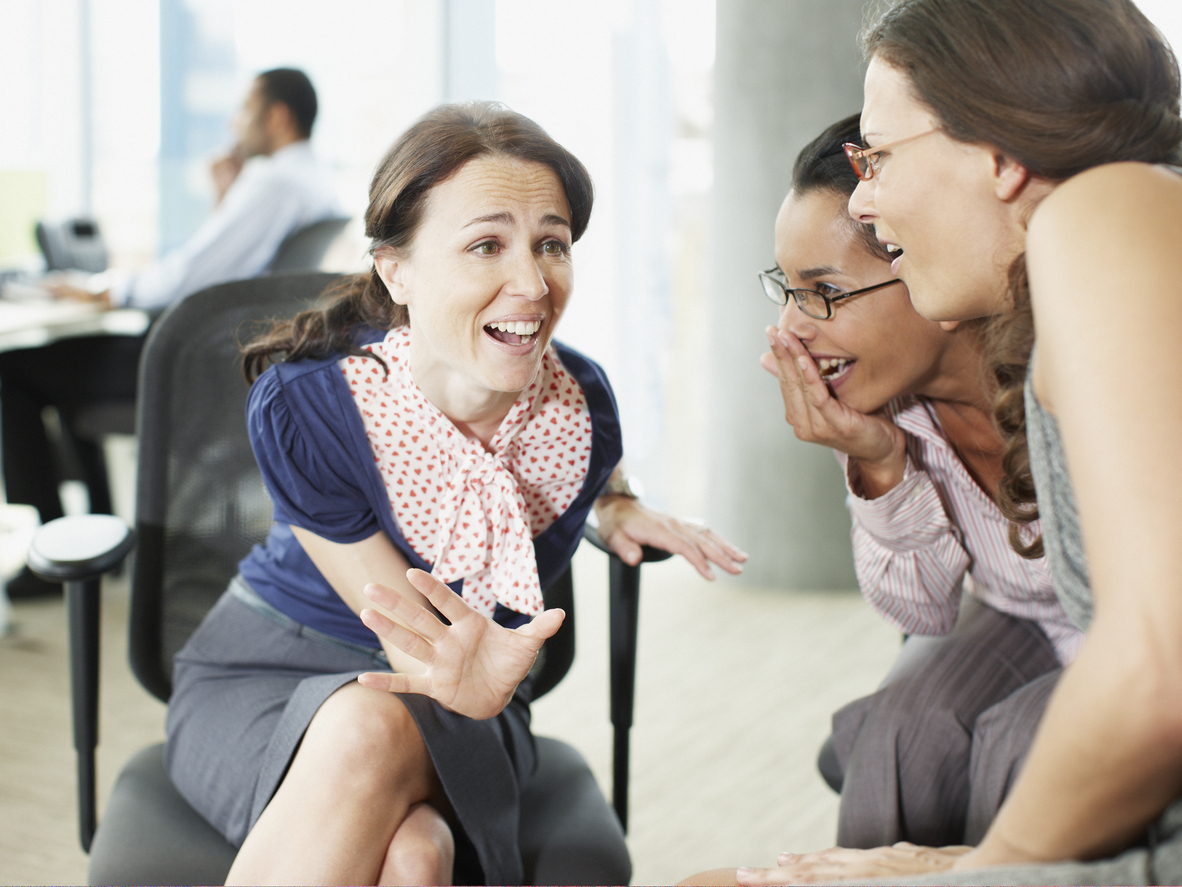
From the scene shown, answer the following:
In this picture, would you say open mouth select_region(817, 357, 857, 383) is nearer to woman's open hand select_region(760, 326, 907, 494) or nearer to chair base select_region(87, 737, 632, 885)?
woman's open hand select_region(760, 326, 907, 494)

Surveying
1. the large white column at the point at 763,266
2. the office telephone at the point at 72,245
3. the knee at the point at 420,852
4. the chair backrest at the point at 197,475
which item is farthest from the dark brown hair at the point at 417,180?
the office telephone at the point at 72,245

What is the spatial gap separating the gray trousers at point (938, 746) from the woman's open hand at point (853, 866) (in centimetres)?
28

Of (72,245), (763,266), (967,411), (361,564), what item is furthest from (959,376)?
(72,245)

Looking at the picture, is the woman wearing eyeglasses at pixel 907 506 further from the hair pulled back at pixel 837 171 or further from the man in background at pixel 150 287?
the man in background at pixel 150 287

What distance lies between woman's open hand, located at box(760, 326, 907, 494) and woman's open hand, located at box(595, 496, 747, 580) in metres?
0.19

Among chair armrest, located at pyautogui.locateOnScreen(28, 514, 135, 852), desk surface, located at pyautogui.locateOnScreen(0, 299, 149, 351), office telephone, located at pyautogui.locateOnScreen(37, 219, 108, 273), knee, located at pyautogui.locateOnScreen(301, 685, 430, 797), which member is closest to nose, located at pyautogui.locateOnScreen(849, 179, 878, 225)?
knee, located at pyautogui.locateOnScreen(301, 685, 430, 797)

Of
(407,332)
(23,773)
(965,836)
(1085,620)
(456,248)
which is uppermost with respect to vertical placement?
(456,248)

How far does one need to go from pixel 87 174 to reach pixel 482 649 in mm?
4938

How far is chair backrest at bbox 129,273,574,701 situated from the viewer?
4.73ft

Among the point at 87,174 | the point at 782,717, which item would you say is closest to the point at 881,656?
the point at 782,717

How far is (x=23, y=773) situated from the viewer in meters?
2.21

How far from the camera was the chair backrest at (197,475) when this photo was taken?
1442 millimetres

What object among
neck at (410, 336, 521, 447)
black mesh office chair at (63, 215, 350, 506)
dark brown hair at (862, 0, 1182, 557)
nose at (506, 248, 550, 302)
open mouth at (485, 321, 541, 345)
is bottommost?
black mesh office chair at (63, 215, 350, 506)

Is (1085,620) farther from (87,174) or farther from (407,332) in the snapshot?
(87,174)
